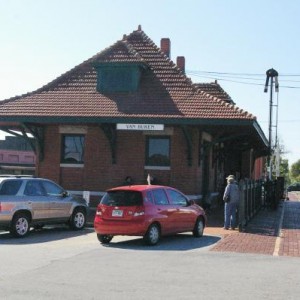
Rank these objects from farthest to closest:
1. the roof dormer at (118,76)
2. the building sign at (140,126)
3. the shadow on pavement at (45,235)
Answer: the roof dormer at (118,76)
the building sign at (140,126)
the shadow on pavement at (45,235)

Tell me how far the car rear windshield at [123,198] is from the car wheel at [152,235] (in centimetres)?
69

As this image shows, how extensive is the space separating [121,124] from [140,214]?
7336 mm

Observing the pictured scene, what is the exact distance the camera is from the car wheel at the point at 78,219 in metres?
17.7

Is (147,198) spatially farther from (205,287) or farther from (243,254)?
(205,287)

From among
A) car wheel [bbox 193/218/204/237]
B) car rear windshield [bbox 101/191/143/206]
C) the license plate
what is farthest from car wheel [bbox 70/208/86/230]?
car wheel [bbox 193/218/204/237]

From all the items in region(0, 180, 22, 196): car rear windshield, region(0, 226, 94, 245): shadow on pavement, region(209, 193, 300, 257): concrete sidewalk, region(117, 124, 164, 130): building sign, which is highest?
region(117, 124, 164, 130): building sign

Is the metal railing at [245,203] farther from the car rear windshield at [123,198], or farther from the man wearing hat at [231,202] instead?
the car rear windshield at [123,198]

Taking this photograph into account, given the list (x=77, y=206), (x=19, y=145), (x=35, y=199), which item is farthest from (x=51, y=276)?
(x=19, y=145)

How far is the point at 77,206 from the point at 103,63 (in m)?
7.49

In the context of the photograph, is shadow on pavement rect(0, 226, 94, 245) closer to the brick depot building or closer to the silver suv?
the silver suv

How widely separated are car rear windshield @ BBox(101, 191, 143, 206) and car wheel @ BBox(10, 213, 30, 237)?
273 cm

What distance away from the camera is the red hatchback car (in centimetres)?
1367

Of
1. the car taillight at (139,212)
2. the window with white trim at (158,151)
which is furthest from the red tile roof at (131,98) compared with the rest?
the car taillight at (139,212)

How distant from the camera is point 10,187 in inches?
612
